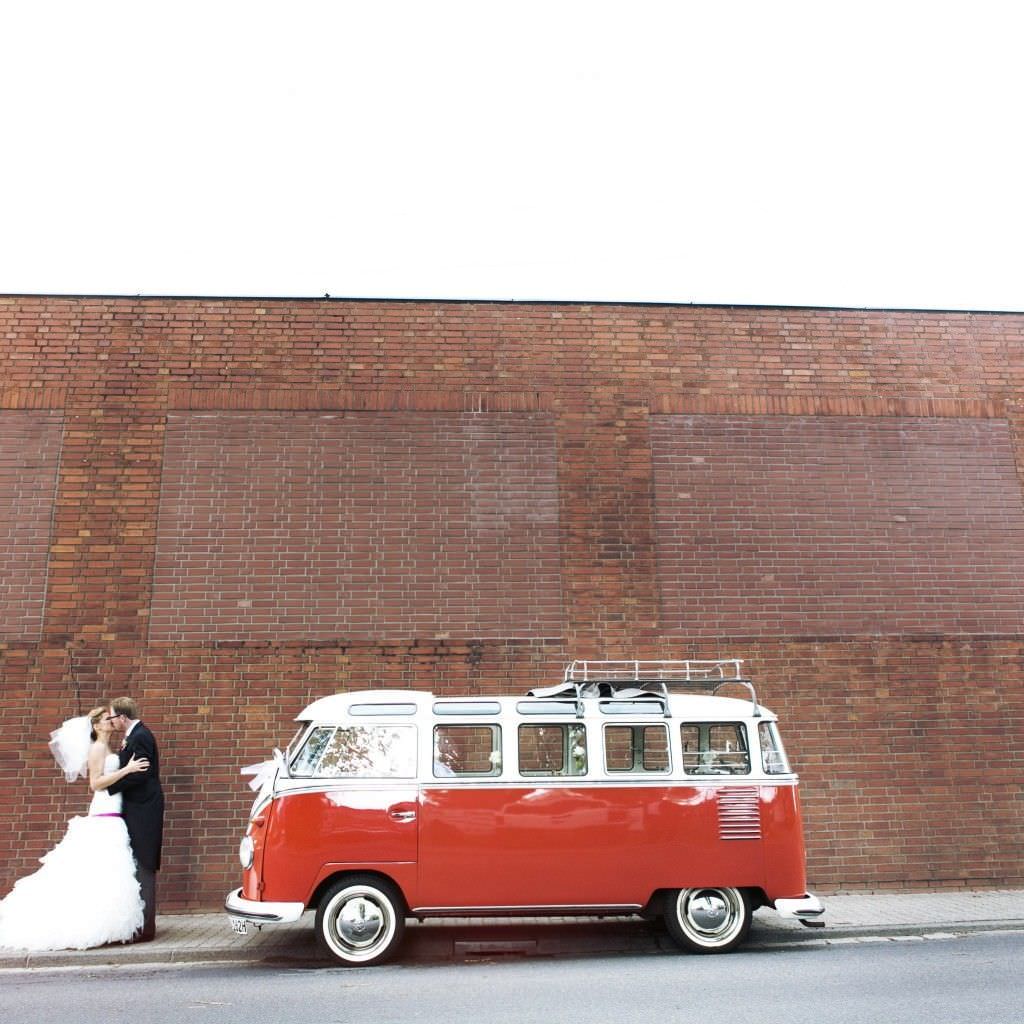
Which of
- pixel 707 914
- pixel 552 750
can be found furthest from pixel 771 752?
pixel 552 750

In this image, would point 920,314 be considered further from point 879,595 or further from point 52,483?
point 52,483

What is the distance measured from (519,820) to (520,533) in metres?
4.30

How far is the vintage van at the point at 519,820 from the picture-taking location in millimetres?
7102

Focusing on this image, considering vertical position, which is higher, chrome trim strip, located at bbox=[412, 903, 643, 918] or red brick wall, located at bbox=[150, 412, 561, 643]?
red brick wall, located at bbox=[150, 412, 561, 643]

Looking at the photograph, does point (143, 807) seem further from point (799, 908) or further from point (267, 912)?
point (799, 908)

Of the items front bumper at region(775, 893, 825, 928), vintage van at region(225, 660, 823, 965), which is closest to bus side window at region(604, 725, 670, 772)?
vintage van at region(225, 660, 823, 965)

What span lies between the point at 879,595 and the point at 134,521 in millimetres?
9145

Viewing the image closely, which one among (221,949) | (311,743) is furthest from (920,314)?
(221,949)

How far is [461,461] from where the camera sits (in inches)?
438

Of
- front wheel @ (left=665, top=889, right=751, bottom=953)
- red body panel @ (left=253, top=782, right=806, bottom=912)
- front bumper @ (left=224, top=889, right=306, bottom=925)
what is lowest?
front wheel @ (left=665, top=889, right=751, bottom=953)

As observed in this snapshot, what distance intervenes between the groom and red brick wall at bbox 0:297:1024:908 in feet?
4.72

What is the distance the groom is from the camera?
804 centimetres

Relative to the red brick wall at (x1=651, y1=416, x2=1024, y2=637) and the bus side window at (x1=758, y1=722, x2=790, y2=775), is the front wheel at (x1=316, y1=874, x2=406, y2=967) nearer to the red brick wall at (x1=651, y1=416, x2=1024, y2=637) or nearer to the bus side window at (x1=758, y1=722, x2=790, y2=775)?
the bus side window at (x1=758, y1=722, x2=790, y2=775)

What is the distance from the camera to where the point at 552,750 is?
742 cm
